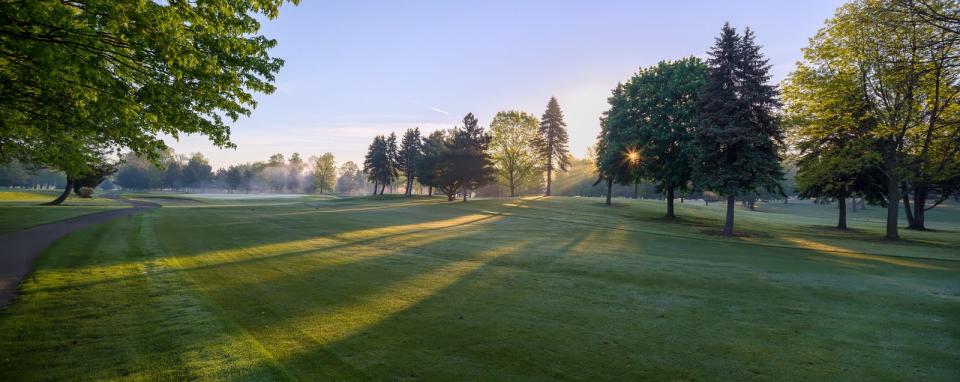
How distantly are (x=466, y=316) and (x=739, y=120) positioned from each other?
25930 millimetres

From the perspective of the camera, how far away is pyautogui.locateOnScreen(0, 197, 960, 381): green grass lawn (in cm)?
534

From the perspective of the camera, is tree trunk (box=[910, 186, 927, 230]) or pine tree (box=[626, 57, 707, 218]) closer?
pine tree (box=[626, 57, 707, 218])

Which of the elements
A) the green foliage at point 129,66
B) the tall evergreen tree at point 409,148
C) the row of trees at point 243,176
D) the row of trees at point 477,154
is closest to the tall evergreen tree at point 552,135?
the row of trees at point 477,154

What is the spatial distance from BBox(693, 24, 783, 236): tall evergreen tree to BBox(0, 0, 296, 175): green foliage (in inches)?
1015

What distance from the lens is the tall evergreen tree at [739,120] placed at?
1009 inches

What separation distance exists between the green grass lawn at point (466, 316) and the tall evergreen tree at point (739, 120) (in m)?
10.8

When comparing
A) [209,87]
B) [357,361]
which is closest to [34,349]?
[357,361]

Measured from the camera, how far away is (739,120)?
26.0 m

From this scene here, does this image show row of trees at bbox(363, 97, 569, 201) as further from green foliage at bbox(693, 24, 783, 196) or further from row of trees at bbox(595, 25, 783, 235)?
green foliage at bbox(693, 24, 783, 196)

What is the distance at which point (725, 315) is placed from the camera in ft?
26.3

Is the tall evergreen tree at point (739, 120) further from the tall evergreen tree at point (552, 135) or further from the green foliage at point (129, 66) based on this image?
the tall evergreen tree at point (552, 135)

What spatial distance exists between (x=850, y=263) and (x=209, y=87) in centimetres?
2217

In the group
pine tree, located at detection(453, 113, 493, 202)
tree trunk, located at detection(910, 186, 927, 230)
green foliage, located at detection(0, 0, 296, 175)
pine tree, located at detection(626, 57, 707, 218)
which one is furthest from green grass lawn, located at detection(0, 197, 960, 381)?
pine tree, located at detection(453, 113, 493, 202)

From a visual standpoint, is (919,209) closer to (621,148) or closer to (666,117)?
(666,117)
